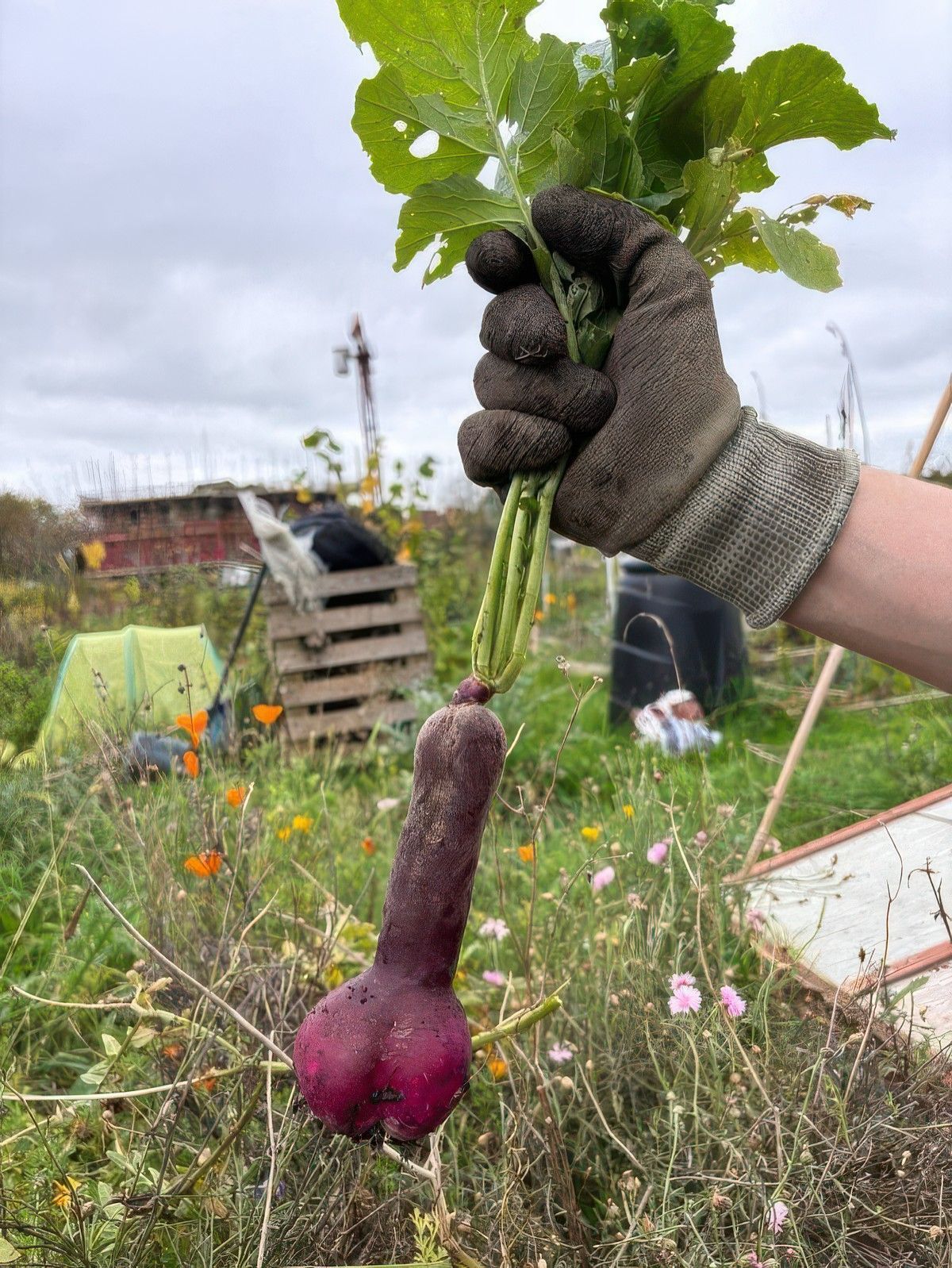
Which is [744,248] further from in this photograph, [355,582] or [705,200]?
[355,582]

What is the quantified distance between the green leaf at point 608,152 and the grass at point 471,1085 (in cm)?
96

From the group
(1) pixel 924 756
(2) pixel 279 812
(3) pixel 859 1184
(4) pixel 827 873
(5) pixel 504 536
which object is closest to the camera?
(3) pixel 859 1184

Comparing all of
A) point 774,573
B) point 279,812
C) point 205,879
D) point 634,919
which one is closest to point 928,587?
point 774,573

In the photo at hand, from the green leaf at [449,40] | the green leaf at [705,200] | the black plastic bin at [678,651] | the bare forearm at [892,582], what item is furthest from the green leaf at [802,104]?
the black plastic bin at [678,651]

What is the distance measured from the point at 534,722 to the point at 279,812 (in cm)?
266

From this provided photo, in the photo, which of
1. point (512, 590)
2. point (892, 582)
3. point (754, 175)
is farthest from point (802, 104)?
point (512, 590)

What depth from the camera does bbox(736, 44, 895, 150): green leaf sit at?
1.47 metres

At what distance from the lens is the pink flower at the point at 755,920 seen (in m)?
1.74

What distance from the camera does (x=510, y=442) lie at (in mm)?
1407

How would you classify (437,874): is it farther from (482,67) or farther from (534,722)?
(534,722)

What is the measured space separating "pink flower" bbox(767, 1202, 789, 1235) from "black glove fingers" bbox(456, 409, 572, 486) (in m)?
1.10

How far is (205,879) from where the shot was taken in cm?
198

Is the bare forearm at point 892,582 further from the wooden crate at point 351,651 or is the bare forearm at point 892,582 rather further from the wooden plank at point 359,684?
the wooden plank at point 359,684

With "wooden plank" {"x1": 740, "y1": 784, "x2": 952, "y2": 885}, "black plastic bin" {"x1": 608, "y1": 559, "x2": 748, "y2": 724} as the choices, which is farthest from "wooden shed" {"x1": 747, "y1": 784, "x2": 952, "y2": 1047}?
"black plastic bin" {"x1": 608, "y1": 559, "x2": 748, "y2": 724}
